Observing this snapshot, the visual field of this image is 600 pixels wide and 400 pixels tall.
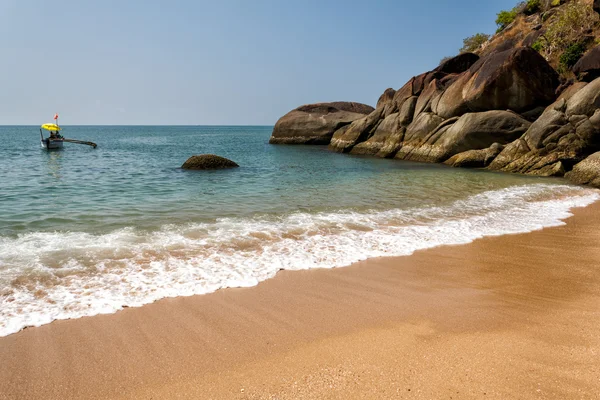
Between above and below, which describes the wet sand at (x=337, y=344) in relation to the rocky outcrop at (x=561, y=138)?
below

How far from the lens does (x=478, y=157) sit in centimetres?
2119

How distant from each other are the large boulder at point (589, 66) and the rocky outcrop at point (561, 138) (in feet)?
8.19

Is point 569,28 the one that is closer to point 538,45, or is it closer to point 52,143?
point 538,45

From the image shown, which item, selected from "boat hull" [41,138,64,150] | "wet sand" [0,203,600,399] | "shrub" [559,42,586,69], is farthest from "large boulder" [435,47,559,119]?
"boat hull" [41,138,64,150]

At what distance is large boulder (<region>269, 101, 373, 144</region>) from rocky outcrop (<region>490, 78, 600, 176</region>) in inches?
937

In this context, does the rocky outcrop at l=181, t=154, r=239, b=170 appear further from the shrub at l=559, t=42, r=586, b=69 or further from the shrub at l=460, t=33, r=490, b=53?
the shrub at l=460, t=33, r=490, b=53

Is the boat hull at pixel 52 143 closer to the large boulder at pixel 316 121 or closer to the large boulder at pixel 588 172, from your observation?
the large boulder at pixel 316 121

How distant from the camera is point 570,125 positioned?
1780cm

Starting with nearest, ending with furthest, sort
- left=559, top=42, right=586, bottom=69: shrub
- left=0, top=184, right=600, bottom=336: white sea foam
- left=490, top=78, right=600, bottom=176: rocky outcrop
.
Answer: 1. left=0, top=184, right=600, bottom=336: white sea foam
2. left=490, top=78, right=600, bottom=176: rocky outcrop
3. left=559, top=42, right=586, bottom=69: shrub

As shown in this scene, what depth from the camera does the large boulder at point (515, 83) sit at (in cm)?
2208

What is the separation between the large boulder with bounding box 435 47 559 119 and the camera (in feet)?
72.4

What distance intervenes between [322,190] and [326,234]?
249 inches

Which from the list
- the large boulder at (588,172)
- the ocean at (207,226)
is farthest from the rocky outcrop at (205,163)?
the large boulder at (588,172)

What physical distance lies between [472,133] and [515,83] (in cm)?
414
